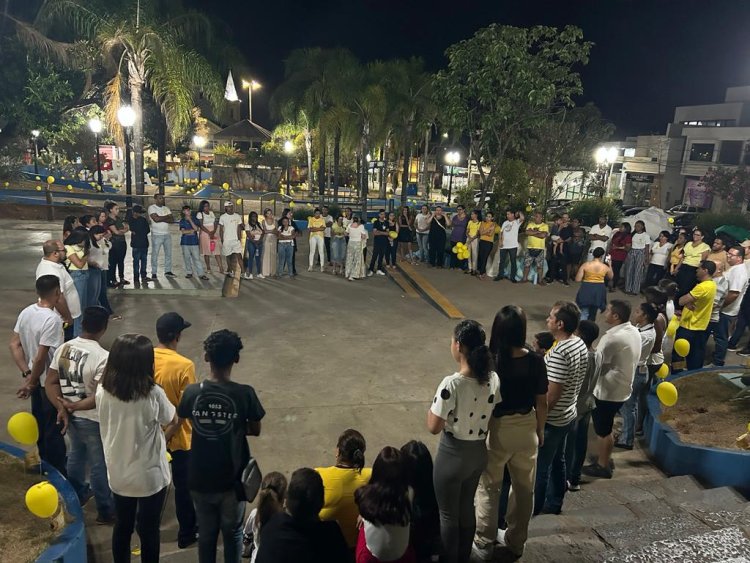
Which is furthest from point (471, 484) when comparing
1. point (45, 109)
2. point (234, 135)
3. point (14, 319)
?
point (234, 135)

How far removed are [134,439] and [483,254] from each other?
33.2 feet

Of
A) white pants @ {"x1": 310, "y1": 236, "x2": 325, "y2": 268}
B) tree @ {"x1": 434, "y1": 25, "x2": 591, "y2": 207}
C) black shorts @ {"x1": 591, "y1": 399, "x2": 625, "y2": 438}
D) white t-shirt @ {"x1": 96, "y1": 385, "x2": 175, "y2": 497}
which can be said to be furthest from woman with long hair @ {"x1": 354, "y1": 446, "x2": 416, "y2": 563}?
tree @ {"x1": 434, "y1": 25, "x2": 591, "y2": 207}

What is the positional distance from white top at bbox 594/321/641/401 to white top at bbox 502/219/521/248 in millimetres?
7342

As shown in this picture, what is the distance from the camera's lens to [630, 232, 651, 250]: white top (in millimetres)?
11320

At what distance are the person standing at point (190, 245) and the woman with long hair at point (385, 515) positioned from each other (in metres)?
9.06

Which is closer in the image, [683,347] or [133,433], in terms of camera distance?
[133,433]

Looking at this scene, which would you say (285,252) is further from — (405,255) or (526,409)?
(526,409)

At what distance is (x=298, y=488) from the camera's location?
237cm

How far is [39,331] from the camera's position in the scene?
4074 mm

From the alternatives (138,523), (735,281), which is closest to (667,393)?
(735,281)

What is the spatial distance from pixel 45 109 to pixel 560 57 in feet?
50.8

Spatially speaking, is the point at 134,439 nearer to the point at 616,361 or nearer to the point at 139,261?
the point at 616,361

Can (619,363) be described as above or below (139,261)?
above

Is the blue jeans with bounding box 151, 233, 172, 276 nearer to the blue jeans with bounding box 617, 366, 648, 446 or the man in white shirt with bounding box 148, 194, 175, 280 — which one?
the man in white shirt with bounding box 148, 194, 175, 280
